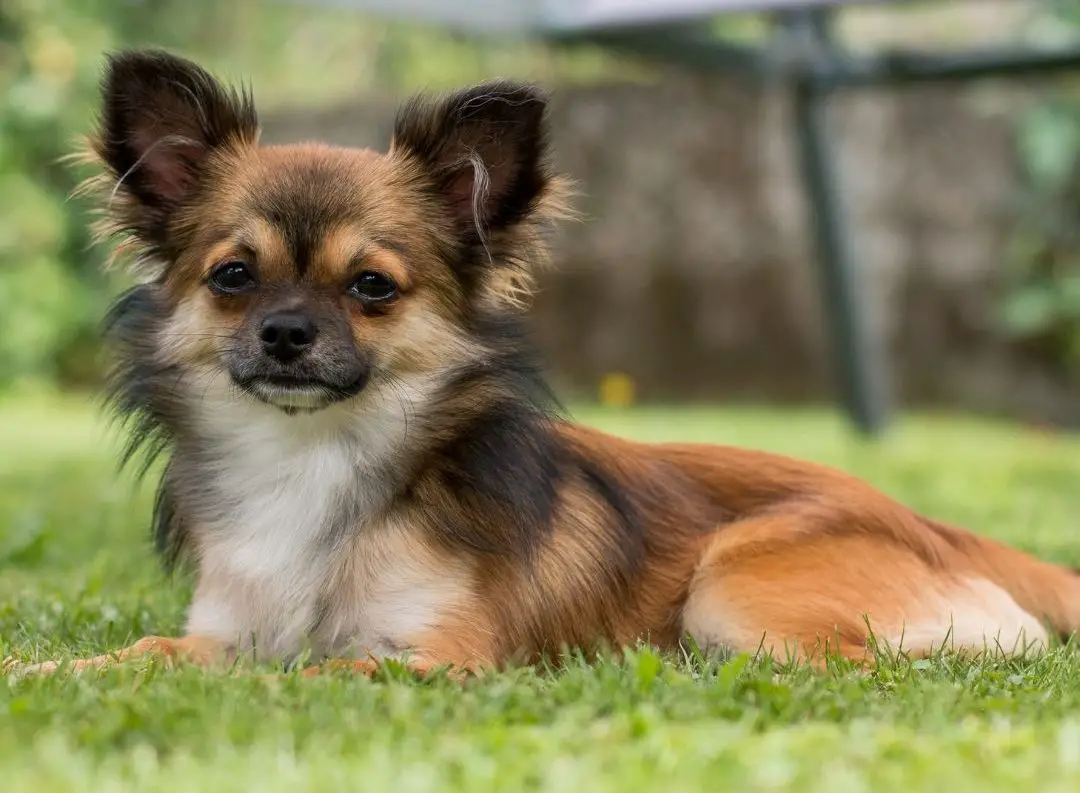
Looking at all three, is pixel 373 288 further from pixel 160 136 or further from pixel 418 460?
pixel 160 136

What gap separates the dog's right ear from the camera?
12.3 ft

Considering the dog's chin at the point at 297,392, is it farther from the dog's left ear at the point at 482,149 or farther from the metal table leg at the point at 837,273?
the metal table leg at the point at 837,273

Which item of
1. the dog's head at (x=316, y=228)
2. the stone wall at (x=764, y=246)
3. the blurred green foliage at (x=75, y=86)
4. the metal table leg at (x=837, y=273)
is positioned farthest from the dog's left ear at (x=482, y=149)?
the blurred green foliage at (x=75, y=86)

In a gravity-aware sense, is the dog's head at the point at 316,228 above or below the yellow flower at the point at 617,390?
above

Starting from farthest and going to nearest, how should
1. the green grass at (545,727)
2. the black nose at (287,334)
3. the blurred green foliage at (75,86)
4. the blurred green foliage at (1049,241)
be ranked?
the blurred green foliage at (75,86) → the blurred green foliage at (1049,241) → the black nose at (287,334) → the green grass at (545,727)

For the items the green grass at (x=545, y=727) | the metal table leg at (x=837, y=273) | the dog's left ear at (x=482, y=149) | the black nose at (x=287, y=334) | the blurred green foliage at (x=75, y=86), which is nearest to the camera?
the green grass at (x=545, y=727)

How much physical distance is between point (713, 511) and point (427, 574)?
894 mm

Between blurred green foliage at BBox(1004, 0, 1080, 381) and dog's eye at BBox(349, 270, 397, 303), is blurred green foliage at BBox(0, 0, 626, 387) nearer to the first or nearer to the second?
blurred green foliage at BBox(1004, 0, 1080, 381)

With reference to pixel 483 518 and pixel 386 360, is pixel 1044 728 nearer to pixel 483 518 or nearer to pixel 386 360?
pixel 483 518

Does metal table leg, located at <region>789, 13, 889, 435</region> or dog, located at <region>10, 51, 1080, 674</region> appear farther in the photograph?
metal table leg, located at <region>789, 13, 889, 435</region>

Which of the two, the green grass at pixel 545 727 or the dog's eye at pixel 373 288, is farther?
the dog's eye at pixel 373 288

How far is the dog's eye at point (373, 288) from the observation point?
3.45 metres

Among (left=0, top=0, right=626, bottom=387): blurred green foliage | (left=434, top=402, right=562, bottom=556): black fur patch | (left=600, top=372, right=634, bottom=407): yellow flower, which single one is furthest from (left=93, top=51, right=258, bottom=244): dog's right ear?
(left=0, top=0, right=626, bottom=387): blurred green foliage

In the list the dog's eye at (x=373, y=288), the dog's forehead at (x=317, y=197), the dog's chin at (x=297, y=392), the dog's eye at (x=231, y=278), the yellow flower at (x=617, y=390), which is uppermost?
the dog's forehead at (x=317, y=197)
